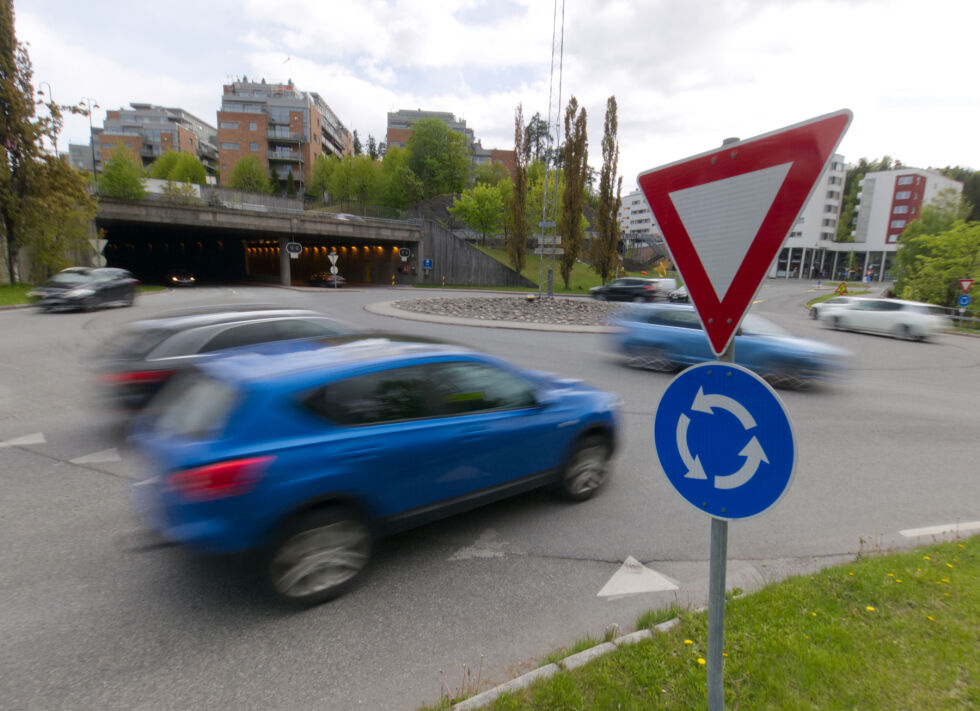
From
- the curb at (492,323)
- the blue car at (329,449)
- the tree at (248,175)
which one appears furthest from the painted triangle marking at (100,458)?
the tree at (248,175)

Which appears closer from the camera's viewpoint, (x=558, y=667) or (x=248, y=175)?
(x=558, y=667)

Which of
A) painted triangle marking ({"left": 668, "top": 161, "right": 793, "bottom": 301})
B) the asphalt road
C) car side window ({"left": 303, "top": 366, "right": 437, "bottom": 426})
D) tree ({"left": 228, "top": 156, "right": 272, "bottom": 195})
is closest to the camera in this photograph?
painted triangle marking ({"left": 668, "top": 161, "right": 793, "bottom": 301})

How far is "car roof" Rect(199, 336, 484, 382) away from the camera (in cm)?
351

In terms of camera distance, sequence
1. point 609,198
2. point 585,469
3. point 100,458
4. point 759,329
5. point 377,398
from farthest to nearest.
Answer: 1. point 609,198
2. point 759,329
3. point 100,458
4. point 585,469
5. point 377,398

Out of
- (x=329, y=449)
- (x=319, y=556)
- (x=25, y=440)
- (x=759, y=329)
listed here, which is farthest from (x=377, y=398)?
(x=759, y=329)

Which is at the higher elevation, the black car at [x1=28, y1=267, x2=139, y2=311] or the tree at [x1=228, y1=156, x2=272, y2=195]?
the tree at [x1=228, y1=156, x2=272, y2=195]

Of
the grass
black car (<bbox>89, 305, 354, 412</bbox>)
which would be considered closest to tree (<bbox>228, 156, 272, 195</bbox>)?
black car (<bbox>89, 305, 354, 412</bbox>)

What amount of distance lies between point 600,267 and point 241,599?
137ft

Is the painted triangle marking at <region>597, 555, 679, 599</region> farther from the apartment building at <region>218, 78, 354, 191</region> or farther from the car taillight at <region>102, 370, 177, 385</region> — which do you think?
the apartment building at <region>218, 78, 354, 191</region>

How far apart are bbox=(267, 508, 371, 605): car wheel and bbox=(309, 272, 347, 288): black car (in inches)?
1617

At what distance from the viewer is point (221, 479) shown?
2969 millimetres

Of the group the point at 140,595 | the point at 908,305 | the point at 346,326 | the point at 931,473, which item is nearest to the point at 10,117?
the point at 346,326

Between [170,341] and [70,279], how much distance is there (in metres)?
18.1

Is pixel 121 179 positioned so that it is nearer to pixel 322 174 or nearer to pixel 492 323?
pixel 322 174
